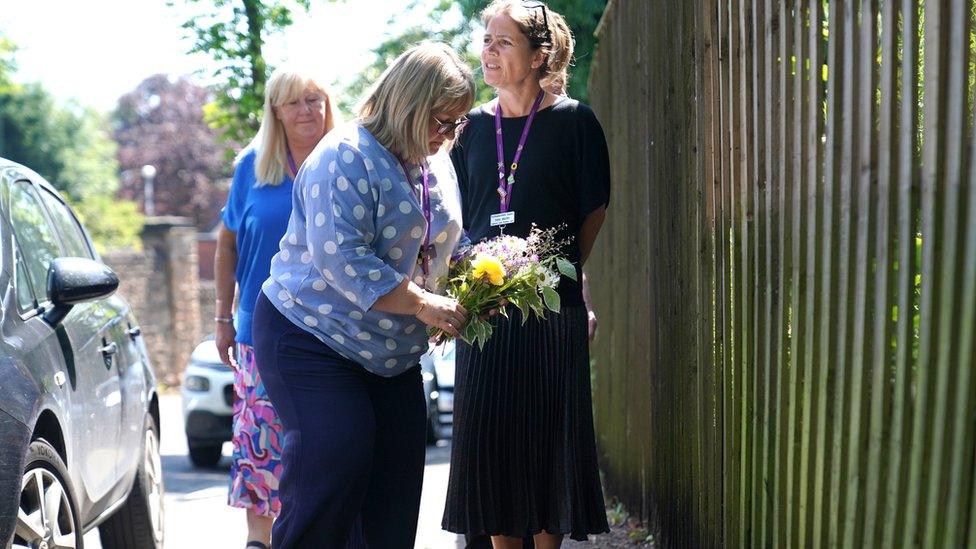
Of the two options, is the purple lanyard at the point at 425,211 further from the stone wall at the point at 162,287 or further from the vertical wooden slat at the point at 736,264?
the stone wall at the point at 162,287

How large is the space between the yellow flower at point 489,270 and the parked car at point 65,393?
1386 mm

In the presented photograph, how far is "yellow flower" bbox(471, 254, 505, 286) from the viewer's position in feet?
12.9

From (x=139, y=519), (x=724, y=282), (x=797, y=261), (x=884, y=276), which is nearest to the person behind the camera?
(x=884, y=276)

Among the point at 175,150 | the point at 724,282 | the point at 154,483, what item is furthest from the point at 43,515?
the point at 175,150

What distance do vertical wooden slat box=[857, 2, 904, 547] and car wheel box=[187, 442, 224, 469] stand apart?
28.4 feet

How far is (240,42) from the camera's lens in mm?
9242

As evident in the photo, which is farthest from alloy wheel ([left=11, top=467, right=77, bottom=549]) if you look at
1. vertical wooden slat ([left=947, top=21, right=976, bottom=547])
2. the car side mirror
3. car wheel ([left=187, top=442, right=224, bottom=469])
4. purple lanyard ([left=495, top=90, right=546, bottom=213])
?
car wheel ([left=187, top=442, right=224, bottom=469])

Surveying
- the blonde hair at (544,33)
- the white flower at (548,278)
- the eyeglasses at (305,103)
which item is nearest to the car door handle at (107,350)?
the eyeglasses at (305,103)

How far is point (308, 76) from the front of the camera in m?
5.32

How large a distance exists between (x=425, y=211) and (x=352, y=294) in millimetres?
410

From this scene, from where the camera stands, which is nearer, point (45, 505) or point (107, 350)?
point (45, 505)

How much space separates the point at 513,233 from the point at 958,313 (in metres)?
2.36

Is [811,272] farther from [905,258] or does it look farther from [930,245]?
[930,245]

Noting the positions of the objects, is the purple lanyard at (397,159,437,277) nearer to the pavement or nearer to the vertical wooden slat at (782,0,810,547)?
the vertical wooden slat at (782,0,810,547)
